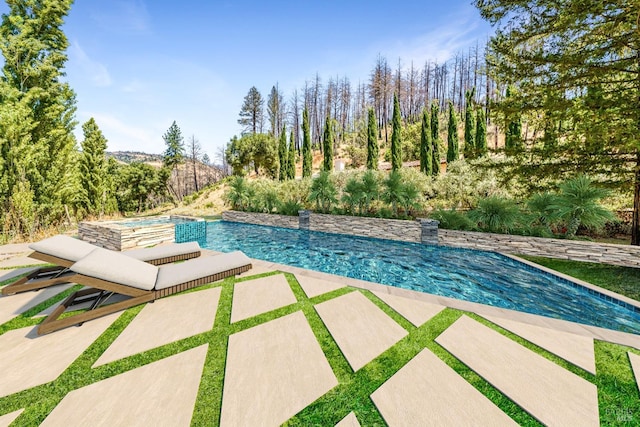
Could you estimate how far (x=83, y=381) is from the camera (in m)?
1.88

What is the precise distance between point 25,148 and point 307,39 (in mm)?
11331

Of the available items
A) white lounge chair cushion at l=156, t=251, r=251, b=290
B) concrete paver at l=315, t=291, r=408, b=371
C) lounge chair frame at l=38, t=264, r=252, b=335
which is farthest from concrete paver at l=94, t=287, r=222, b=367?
concrete paver at l=315, t=291, r=408, b=371

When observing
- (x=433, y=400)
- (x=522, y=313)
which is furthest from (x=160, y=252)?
(x=522, y=313)

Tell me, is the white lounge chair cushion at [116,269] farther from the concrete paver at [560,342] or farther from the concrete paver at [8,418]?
the concrete paver at [560,342]

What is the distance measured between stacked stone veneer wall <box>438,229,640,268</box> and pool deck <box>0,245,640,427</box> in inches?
179

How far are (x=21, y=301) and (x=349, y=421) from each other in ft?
14.6

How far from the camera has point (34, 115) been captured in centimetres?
803

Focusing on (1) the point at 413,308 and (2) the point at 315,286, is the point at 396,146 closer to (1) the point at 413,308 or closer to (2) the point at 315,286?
(2) the point at 315,286

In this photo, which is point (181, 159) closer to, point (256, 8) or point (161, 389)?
point (256, 8)

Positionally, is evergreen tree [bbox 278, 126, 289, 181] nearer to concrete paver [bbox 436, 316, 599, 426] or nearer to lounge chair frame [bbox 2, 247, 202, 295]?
lounge chair frame [bbox 2, 247, 202, 295]

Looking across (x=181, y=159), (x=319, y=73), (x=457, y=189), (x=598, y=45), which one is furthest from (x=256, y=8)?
(x=319, y=73)

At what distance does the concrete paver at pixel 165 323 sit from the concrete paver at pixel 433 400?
1949 mm

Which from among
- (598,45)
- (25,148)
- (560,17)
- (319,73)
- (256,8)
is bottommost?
(25,148)

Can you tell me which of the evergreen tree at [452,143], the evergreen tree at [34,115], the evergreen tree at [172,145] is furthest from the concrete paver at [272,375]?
the evergreen tree at [172,145]
